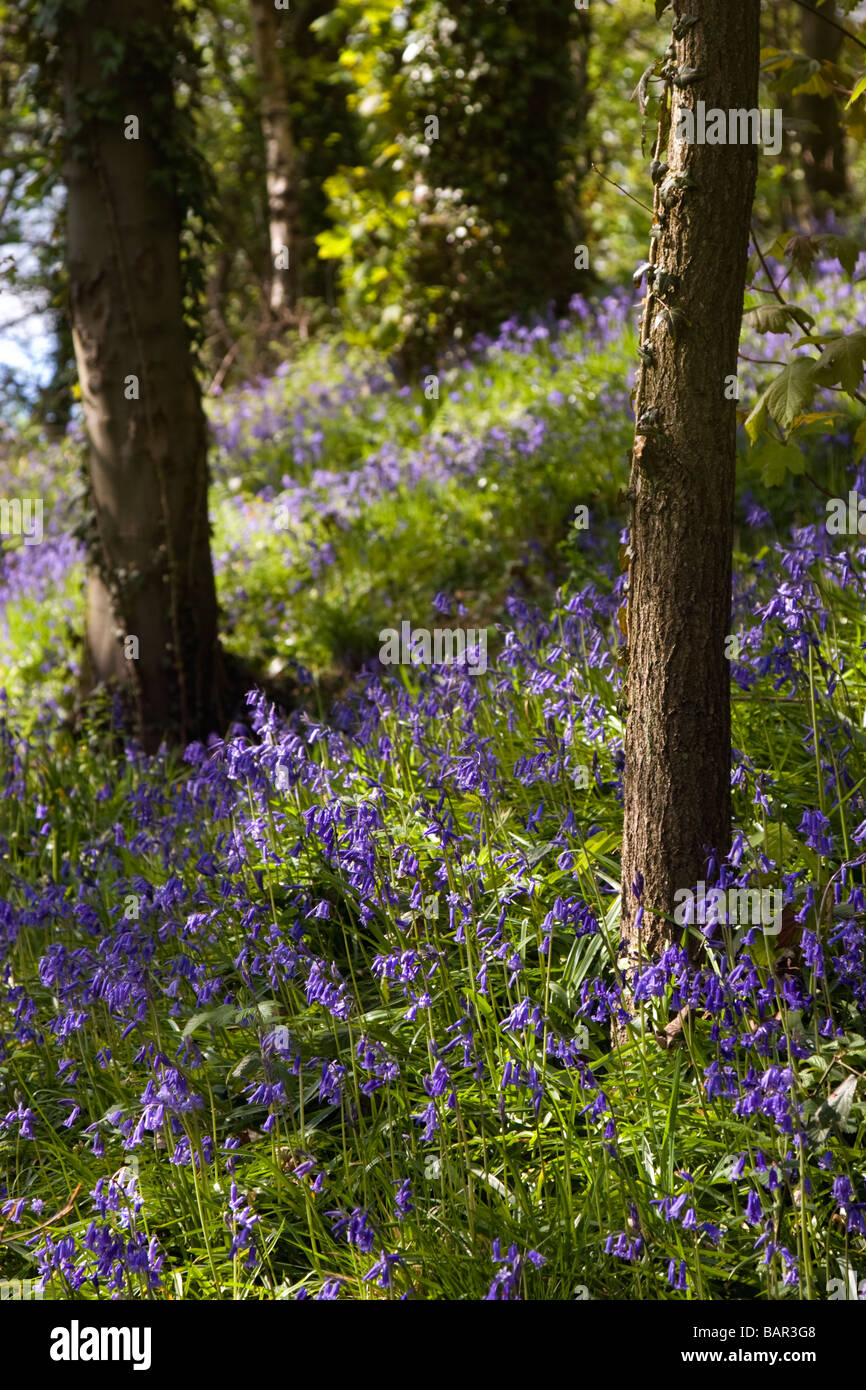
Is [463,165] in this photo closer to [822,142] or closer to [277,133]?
[277,133]

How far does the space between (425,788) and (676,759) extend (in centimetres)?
107

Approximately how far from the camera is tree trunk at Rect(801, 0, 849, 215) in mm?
11375

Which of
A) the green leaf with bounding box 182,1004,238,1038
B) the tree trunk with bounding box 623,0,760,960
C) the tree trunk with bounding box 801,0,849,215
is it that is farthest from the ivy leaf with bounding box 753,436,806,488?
the tree trunk with bounding box 801,0,849,215

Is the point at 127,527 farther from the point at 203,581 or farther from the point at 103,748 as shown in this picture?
the point at 103,748

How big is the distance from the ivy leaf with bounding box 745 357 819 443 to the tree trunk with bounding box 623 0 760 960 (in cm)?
17

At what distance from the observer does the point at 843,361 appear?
9.45 feet

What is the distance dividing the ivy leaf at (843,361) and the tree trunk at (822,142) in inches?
388

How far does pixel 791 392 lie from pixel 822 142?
11.2 m

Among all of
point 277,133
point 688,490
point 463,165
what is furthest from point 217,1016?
point 277,133

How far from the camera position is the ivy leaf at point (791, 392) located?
2891 mm

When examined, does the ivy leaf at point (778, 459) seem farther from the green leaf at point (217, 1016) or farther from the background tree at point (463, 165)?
the background tree at point (463, 165)
